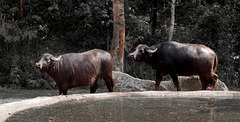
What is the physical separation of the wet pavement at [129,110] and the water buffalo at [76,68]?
1.73m

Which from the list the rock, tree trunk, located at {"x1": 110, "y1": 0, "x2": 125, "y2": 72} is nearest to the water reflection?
the rock

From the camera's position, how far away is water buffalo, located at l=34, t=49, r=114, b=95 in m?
7.07

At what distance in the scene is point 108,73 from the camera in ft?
27.0

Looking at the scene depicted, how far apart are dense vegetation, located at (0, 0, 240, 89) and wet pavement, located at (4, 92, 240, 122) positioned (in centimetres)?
740

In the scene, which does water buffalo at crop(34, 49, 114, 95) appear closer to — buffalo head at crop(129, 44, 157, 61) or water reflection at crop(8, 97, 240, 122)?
buffalo head at crop(129, 44, 157, 61)

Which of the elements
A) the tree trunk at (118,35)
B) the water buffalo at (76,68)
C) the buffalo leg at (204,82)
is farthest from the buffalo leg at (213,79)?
the tree trunk at (118,35)

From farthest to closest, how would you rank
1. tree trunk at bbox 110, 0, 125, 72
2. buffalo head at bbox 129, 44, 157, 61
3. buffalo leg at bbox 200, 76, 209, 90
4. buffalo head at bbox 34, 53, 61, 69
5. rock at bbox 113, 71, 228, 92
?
1. tree trunk at bbox 110, 0, 125, 72
2. rock at bbox 113, 71, 228, 92
3. buffalo leg at bbox 200, 76, 209, 90
4. buffalo head at bbox 129, 44, 157, 61
5. buffalo head at bbox 34, 53, 61, 69

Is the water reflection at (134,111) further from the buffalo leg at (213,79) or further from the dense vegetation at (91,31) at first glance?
the dense vegetation at (91,31)

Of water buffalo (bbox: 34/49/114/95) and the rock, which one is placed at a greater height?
water buffalo (bbox: 34/49/114/95)

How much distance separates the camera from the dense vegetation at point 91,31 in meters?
12.7

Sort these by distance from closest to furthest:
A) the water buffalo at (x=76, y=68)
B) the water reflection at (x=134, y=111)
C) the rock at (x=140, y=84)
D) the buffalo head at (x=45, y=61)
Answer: the water reflection at (x=134, y=111) → the buffalo head at (x=45, y=61) → the water buffalo at (x=76, y=68) → the rock at (x=140, y=84)

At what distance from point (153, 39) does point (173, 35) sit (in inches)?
33.6

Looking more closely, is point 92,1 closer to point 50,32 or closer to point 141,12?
point 50,32

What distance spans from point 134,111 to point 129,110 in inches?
4.3
